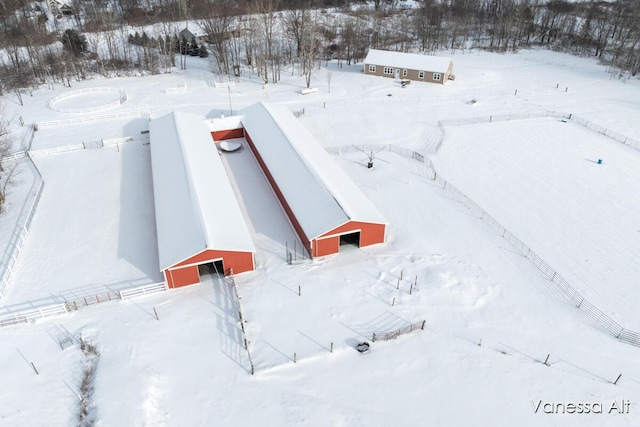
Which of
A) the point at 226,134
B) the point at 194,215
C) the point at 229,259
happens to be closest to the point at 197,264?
the point at 229,259

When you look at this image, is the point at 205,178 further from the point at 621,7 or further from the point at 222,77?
the point at 621,7

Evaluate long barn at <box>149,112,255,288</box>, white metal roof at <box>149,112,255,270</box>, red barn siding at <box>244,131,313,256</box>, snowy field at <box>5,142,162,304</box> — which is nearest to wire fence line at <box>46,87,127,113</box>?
snowy field at <box>5,142,162,304</box>

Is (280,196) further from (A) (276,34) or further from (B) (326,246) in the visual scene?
(A) (276,34)

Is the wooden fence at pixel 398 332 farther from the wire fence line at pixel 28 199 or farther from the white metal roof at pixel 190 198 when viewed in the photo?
the wire fence line at pixel 28 199

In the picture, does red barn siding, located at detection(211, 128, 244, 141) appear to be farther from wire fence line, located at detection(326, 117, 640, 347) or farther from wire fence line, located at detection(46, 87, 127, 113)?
wire fence line, located at detection(46, 87, 127, 113)

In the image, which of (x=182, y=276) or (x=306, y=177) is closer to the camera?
(x=182, y=276)

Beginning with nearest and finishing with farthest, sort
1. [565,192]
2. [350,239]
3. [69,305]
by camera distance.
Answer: [69,305] → [350,239] → [565,192]
